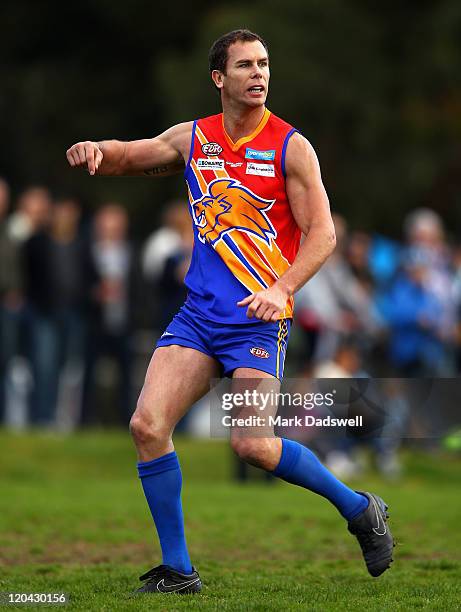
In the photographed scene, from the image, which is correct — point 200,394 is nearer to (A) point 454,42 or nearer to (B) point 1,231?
(B) point 1,231

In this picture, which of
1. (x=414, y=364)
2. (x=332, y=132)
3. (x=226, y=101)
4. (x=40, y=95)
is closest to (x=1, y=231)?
(x=414, y=364)

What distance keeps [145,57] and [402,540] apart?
24088mm

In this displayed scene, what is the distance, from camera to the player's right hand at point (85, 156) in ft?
25.2

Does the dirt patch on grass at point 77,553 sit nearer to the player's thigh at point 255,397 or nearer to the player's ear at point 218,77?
the player's thigh at point 255,397

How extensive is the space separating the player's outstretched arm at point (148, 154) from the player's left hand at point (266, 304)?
102 centimetres

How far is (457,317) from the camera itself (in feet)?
56.7

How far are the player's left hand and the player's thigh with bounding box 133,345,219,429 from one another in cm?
48

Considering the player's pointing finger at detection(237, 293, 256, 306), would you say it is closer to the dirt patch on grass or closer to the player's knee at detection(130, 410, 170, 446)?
→ the player's knee at detection(130, 410, 170, 446)

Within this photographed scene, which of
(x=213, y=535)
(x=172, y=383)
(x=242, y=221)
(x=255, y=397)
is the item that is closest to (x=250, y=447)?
(x=255, y=397)

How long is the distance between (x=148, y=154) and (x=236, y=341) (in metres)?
1.26

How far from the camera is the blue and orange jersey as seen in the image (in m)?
7.49

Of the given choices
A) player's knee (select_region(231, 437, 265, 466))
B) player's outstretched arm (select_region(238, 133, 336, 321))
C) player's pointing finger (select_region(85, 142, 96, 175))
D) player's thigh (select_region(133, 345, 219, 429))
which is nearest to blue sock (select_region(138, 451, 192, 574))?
player's thigh (select_region(133, 345, 219, 429))

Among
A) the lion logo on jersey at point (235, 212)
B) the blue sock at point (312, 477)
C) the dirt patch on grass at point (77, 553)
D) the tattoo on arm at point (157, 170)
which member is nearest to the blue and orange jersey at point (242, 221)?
the lion logo on jersey at point (235, 212)

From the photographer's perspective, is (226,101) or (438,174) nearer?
(226,101)
